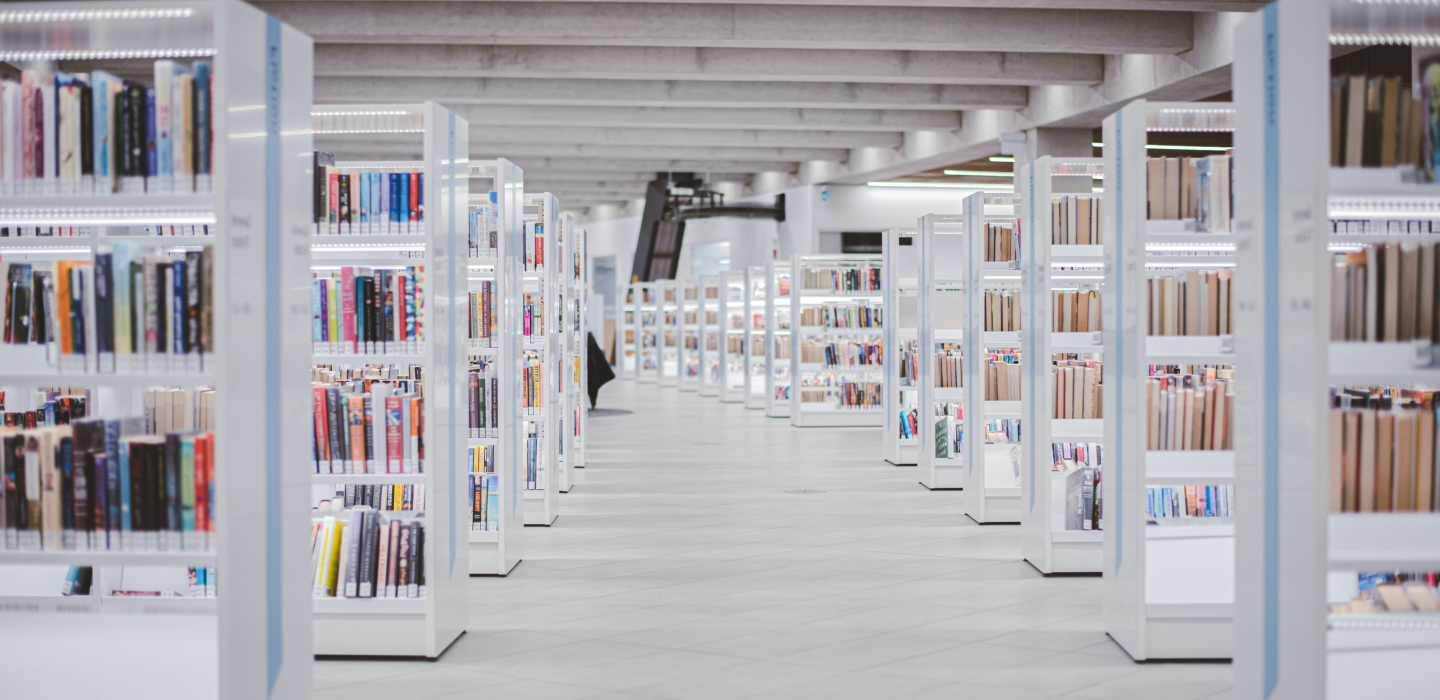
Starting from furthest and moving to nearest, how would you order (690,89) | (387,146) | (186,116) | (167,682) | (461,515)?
(387,146)
(690,89)
(461,515)
(167,682)
(186,116)

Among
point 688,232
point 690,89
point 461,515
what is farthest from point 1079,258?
point 688,232

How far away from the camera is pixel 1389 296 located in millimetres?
3035

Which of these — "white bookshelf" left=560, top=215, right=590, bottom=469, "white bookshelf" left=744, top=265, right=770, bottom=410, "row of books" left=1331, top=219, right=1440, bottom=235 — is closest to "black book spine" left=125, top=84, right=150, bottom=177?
"row of books" left=1331, top=219, right=1440, bottom=235

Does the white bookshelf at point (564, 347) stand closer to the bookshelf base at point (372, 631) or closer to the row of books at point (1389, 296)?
the bookshelf base at point (372, 631)

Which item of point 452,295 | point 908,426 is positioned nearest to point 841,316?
point 908,426

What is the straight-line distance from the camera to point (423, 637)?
14.5ft

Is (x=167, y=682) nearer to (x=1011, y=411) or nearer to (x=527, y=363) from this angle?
(x=527, y=363)

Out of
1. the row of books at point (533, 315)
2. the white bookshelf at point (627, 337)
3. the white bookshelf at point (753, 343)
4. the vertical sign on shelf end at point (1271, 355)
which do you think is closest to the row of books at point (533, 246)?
the row of books at point (533, 315)

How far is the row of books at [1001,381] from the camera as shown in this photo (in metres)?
7.28

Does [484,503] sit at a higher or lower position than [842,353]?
lower

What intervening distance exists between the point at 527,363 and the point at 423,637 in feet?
9.94

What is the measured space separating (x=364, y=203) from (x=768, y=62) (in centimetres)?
712

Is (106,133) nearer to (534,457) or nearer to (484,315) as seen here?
(484,315)

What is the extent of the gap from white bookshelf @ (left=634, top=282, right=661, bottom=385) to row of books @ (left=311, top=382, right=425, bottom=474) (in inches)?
719
